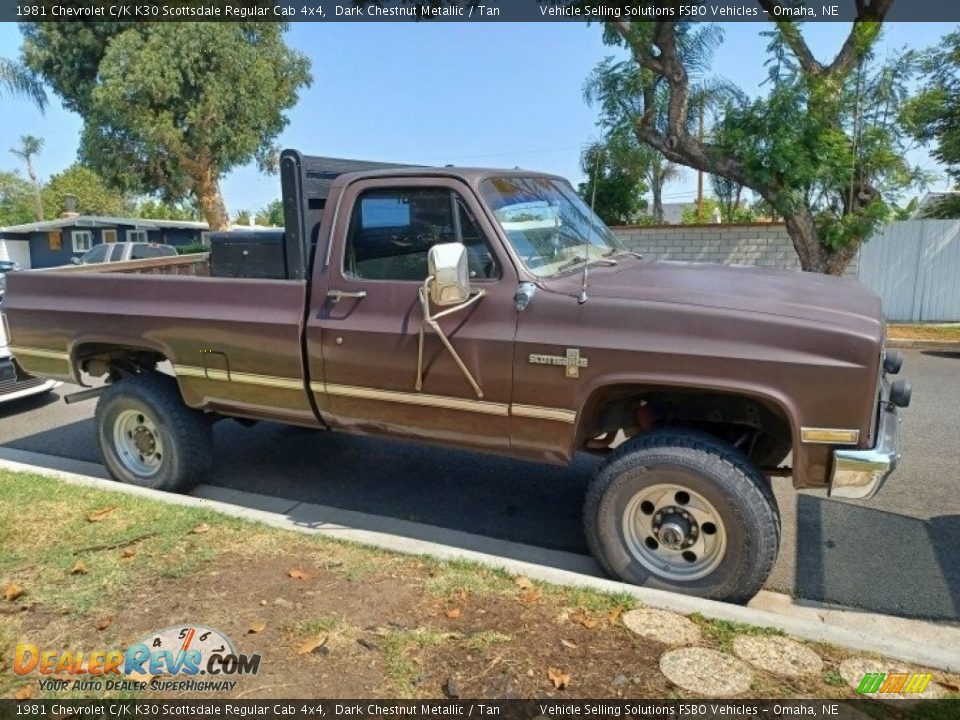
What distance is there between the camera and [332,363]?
4160mm

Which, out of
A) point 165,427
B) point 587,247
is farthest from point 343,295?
point 165,427

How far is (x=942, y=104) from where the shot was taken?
1496 centimetres

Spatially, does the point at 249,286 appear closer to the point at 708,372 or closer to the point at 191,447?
the point at 191,447

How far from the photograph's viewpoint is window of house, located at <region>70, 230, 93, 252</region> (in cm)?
3809

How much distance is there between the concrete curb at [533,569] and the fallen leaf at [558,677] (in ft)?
2.14

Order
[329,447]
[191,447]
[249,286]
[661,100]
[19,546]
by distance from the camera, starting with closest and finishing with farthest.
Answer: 1. [19,546]
2. [249,286]
3. [191,447]
4. [329,447]
5. [661,100]

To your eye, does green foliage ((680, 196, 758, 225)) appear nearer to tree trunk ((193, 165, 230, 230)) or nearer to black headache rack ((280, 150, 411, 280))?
black headache rack ((280, 150, 411, 280))

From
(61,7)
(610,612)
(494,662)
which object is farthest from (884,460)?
(61,7)

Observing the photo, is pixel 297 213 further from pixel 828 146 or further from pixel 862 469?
pixel 828 146

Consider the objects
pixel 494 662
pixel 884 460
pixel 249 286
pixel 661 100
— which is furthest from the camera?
pixel 661 100

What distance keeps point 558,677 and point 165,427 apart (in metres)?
3.19

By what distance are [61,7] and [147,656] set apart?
27701 mm

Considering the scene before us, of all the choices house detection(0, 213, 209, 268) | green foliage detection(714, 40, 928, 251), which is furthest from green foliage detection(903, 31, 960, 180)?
house detection(0, 213, 209, 268)

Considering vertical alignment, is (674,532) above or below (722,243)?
below
